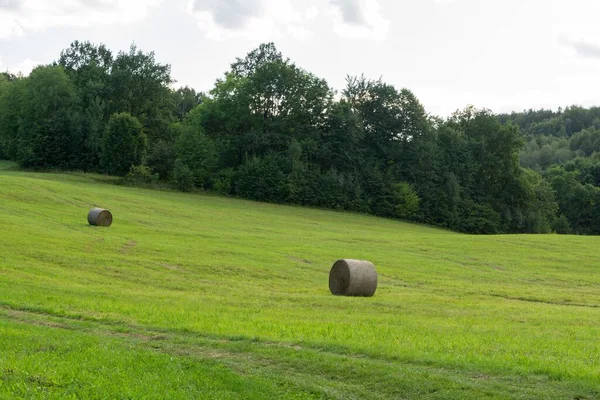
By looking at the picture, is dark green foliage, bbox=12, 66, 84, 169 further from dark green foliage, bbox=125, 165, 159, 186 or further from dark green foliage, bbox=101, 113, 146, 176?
dark green foliage, bbox=125, 165, 159, 186

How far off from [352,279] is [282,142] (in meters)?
68.6

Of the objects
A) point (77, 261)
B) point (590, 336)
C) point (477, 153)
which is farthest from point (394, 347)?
point (477, 153)

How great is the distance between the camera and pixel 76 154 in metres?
93.4

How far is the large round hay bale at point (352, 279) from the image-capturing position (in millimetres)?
26734

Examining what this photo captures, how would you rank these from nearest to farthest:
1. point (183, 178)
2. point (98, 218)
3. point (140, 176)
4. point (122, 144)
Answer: point (98, 218) < point (140, 176) < point (183, 178) < point (122, 144)

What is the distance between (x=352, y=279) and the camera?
87.6 feet

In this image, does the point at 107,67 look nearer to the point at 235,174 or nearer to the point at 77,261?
the point at 235,174

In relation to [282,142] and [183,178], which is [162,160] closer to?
[183,178]

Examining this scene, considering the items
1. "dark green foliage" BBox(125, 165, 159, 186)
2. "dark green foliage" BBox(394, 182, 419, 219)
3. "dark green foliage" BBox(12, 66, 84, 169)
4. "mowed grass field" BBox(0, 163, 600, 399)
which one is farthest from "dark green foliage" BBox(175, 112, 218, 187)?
"mowed grass field" BBox(0, 163, 600, 399)

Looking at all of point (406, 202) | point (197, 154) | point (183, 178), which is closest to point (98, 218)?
point (183, 178)

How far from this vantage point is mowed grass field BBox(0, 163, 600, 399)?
11.0m

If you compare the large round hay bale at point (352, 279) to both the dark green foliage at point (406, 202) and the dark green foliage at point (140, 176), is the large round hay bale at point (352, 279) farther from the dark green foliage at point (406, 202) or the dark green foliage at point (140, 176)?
the dark green foliage at point (406, 202)

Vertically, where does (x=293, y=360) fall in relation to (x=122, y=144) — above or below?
below

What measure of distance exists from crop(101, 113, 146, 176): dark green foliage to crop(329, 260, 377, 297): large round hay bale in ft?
213
